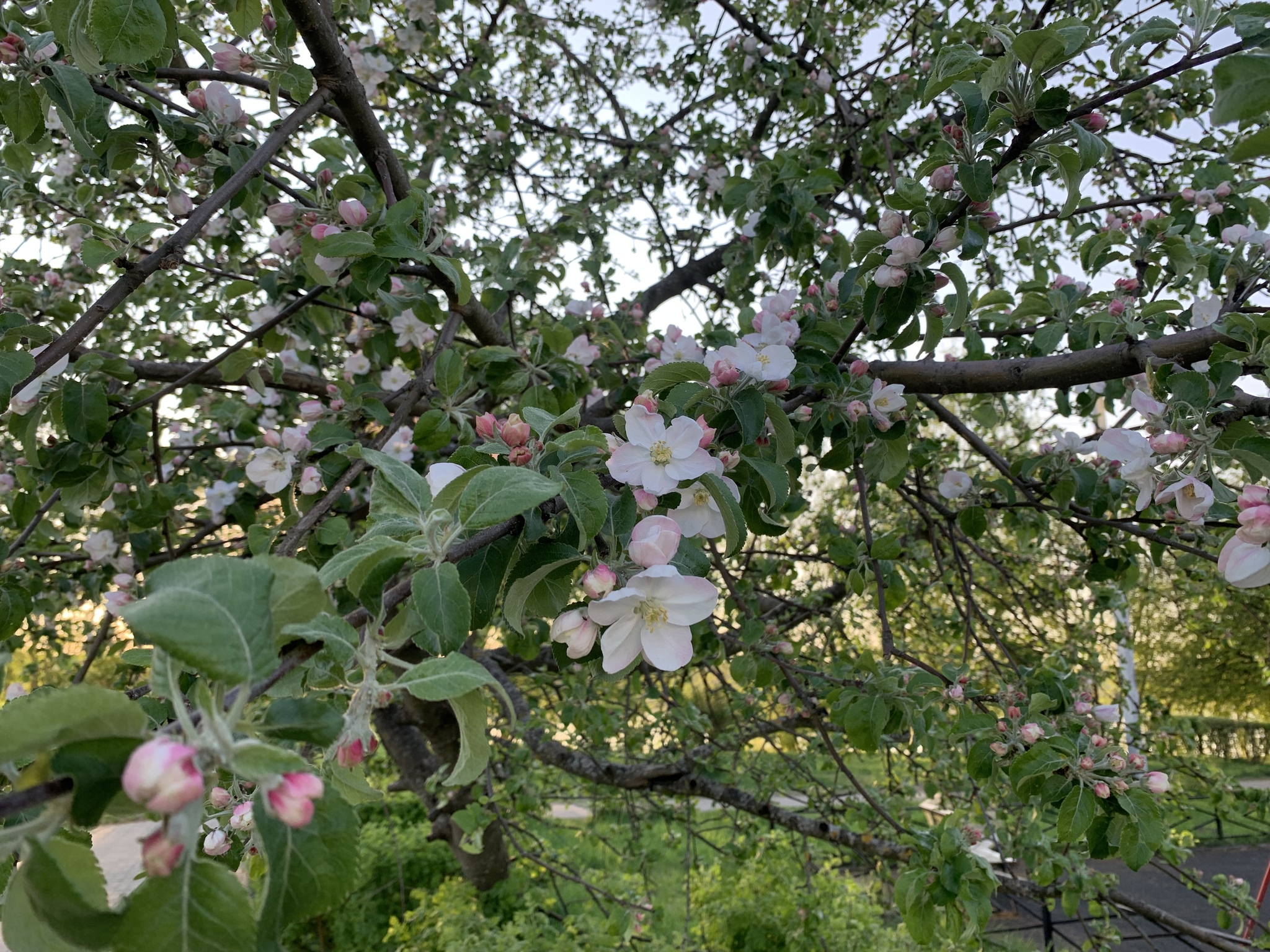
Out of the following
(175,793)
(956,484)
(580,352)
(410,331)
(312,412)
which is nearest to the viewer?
(175,793)

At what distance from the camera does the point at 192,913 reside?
1.61 feet

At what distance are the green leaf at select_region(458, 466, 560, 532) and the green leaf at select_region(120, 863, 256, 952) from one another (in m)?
0.34

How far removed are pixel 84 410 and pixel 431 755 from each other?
3.61 metres

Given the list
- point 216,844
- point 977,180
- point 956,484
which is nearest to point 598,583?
point 216,844

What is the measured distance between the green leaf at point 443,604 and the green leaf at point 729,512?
440 millimetres

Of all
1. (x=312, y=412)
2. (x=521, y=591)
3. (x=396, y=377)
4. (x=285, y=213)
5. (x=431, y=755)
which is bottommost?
(x=431, y=755)

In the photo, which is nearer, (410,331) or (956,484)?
(410,331)

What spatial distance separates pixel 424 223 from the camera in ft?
4.97

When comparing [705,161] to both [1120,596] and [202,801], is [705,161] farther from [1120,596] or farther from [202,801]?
[202,801]

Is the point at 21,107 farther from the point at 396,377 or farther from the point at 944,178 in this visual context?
the point at 944,178

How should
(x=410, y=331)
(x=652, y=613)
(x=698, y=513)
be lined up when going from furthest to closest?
(x=410, y=331)
(x=698, y=513)
(x=652, y=613)

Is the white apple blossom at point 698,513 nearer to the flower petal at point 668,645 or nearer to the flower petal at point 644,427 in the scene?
the flower petal at point 644,427

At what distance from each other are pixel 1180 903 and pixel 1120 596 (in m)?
8.32

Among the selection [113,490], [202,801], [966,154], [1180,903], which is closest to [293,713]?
[202,801]
